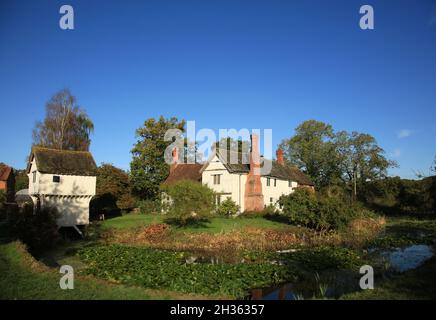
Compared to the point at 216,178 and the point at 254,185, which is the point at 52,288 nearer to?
the point at 216,178

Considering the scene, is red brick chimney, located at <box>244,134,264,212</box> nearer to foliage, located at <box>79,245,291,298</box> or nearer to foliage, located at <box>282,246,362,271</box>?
foliage, located at <box>282,246,362,271</box>

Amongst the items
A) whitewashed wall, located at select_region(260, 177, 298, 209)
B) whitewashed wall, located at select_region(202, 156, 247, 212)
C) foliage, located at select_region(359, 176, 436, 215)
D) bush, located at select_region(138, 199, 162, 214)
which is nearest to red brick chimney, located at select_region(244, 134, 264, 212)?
whitewashed wall, located at select_region(202, 156, 247, 212)

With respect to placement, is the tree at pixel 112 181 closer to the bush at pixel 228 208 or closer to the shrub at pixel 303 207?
the bush at pixel 228 208

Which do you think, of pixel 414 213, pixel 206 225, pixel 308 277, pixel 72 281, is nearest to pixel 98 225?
pixel 206 225

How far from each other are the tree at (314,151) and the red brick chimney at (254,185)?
3040 centimetres

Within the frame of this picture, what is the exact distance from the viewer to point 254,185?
40.7 meters

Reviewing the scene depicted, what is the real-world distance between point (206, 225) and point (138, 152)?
24099mm

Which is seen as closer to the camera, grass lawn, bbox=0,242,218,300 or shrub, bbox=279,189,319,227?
grass lawn, bbox=0,242,218,300

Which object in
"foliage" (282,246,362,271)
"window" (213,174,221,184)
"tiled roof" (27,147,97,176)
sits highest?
"tiled roof" (27,147,97,176)

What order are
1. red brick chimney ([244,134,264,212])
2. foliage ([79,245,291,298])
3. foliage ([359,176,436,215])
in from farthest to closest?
foliage ([359,176,436,215])
red brick chimney ([244,134,264,212])
foliage ([79,245,291,298])

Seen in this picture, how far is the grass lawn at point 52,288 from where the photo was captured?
10.7 metres

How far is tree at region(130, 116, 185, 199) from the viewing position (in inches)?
1898

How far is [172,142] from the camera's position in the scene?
5262 centimetres

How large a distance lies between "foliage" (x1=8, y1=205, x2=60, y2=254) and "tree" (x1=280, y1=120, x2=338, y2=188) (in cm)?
5405
